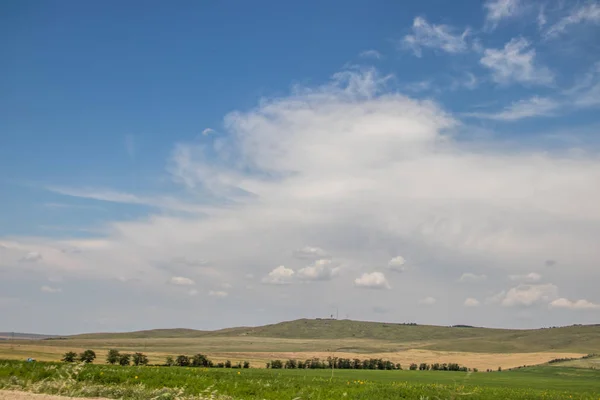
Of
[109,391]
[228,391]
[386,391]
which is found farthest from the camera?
[386,391]

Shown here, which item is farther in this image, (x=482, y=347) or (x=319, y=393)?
(x=482, y=347)

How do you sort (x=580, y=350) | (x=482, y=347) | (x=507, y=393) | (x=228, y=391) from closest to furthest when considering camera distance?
(x=228, y=391), (x=507, y=393), (x=580, y=350), (x=482, y=347)

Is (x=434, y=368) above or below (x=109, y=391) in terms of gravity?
below

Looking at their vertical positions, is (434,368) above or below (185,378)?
below

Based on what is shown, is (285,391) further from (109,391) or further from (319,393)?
(109,391)

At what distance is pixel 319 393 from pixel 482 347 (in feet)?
604

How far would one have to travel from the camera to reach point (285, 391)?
24797 mm

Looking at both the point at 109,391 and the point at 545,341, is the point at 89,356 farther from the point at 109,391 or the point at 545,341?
the point at 545,341

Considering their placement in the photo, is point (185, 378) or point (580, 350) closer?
point (185, 378)

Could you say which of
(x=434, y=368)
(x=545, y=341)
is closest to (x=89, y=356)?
(x=434, y=368)

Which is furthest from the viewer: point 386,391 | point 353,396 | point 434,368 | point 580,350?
point 580,350

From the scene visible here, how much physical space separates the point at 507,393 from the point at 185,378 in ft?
65.7

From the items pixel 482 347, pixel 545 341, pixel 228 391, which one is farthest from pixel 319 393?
pixel 545 341

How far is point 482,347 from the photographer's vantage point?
19088 centimetres
